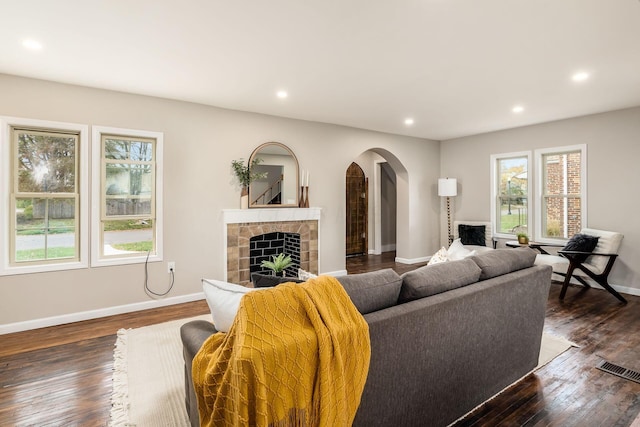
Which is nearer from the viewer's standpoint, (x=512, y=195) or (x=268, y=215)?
(x=268, y=215)

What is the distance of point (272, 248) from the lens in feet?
16.1

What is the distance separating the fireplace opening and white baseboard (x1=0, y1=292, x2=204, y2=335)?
88cm

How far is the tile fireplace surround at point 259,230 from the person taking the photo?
438 cm

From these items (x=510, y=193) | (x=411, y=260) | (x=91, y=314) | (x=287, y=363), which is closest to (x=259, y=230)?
(x=91, y=314)

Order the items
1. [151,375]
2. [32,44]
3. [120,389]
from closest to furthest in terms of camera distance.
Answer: [120,389] < [151,375] < [32,44]

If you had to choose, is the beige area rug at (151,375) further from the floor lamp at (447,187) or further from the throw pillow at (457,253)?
the floor lamp at (447,187)

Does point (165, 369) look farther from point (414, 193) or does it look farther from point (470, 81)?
point (414, 193)

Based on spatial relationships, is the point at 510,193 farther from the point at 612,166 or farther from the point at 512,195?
the point at 612,166

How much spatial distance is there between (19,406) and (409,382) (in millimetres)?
2391

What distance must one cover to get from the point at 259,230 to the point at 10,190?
2637mm

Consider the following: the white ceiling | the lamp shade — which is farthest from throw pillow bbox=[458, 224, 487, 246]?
the white ceiling

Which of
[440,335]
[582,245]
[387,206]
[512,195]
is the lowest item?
[440,335]

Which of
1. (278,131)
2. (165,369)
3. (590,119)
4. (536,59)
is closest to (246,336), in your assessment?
(165,369)

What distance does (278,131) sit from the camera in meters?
4.82
